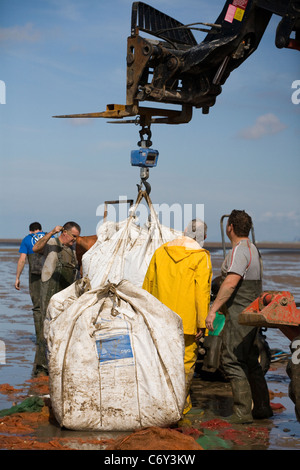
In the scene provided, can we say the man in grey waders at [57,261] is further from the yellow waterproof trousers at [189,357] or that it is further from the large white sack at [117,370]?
the large white sack at [117,370]

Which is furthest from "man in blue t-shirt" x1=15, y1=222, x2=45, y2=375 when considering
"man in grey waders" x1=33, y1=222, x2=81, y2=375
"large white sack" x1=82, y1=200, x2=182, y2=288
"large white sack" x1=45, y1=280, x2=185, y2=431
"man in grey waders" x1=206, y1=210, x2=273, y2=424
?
"man in grey waders" x1=206, y1=210, x2=273, y2=424

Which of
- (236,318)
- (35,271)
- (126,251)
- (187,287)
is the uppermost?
(126,251)

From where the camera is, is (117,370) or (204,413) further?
(204,413)

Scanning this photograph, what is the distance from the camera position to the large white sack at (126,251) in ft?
23.4

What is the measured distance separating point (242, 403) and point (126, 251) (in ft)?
6.06

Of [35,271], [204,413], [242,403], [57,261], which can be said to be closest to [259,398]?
[242,403]

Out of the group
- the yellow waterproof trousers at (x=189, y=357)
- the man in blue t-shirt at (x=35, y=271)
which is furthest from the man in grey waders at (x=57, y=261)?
the yellow waterproof trousers at (x=189, y=357)

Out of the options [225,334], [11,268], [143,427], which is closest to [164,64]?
[225,334]

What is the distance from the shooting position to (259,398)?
21.9 feet

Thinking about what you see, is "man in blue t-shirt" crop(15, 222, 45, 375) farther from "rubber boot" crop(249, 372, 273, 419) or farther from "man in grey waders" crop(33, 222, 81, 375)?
"rubber boot" crop(249, 372, 273, 419)

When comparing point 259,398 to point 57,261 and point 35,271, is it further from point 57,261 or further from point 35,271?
point 35,271

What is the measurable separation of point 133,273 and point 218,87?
77.3 inches
